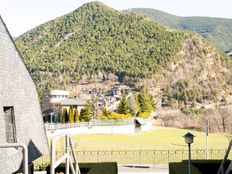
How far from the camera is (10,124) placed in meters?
13.7

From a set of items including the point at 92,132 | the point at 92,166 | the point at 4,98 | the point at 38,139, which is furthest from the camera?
the point at 92,132

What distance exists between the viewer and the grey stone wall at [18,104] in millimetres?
12648

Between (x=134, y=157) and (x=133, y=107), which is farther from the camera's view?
(x=133, y=107)

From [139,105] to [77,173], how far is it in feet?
344

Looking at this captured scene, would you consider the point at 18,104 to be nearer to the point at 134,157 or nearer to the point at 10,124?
the point at 10,124

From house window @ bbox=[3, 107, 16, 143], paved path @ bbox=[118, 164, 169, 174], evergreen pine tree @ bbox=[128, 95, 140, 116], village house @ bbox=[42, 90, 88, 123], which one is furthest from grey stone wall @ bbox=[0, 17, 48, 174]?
evergreen pine tree @ bbox=[128, 95, 140, 116]

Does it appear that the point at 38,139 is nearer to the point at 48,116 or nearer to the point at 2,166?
the point at 2,166

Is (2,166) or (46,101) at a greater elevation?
(2,166)

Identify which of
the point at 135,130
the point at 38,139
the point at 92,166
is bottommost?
the point at 135,130

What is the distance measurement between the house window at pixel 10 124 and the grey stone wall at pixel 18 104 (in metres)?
0.13

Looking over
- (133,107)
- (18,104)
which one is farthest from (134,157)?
(133,107)

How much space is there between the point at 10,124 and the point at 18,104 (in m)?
0.83

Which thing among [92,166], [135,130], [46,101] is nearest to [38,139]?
[92,166]

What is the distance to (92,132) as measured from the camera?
260ft
